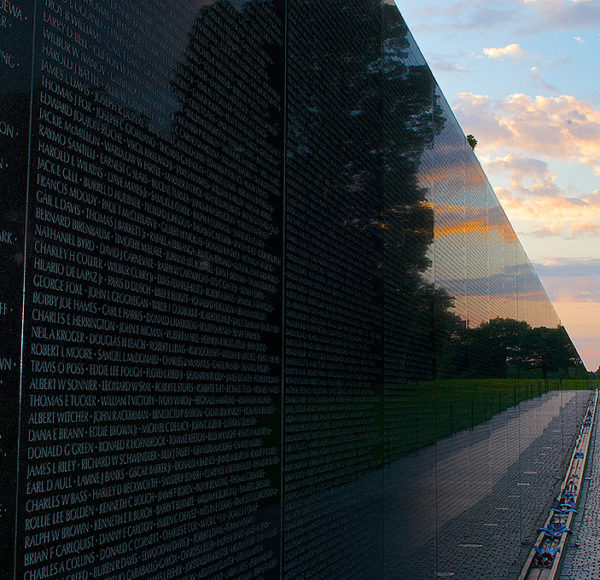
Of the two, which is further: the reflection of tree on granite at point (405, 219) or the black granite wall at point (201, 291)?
the reflection of tree on granite at point (405, 219)

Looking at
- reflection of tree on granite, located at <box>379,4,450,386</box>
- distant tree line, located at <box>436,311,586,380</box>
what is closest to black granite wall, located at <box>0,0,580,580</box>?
reflection of tree on granite, located at <box>379,4,450,386</box>

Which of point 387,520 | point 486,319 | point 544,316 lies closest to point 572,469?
point 544,316

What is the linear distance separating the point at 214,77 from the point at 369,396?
9.46ft

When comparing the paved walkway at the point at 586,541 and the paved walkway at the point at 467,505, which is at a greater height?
the paved walkway at the point at 467,505

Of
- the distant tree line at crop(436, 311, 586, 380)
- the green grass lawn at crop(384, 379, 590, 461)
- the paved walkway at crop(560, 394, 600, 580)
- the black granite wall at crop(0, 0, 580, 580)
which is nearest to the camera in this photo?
the black granite wall at crop(0, 0, 580, 580)

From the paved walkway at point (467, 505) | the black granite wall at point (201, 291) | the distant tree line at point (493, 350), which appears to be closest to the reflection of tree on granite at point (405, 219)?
the black granite wall at point (201, 291)

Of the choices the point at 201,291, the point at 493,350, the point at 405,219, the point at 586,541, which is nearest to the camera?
the point at 201,291

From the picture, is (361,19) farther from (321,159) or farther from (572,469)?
(572,469)

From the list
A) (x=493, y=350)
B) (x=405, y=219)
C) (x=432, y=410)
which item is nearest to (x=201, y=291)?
(x=405, y=219)

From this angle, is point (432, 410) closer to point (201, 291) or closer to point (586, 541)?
point (201, 291)

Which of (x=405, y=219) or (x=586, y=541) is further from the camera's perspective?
(x=586, y=541)

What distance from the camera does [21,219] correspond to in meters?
2.37

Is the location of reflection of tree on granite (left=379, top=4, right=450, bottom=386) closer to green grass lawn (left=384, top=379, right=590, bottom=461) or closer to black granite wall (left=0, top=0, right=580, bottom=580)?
black granite wall (left=0, top=0, right=580, bottom=580)

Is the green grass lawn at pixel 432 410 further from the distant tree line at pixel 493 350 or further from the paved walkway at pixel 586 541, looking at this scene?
the paved walkway at pixel 586 541
